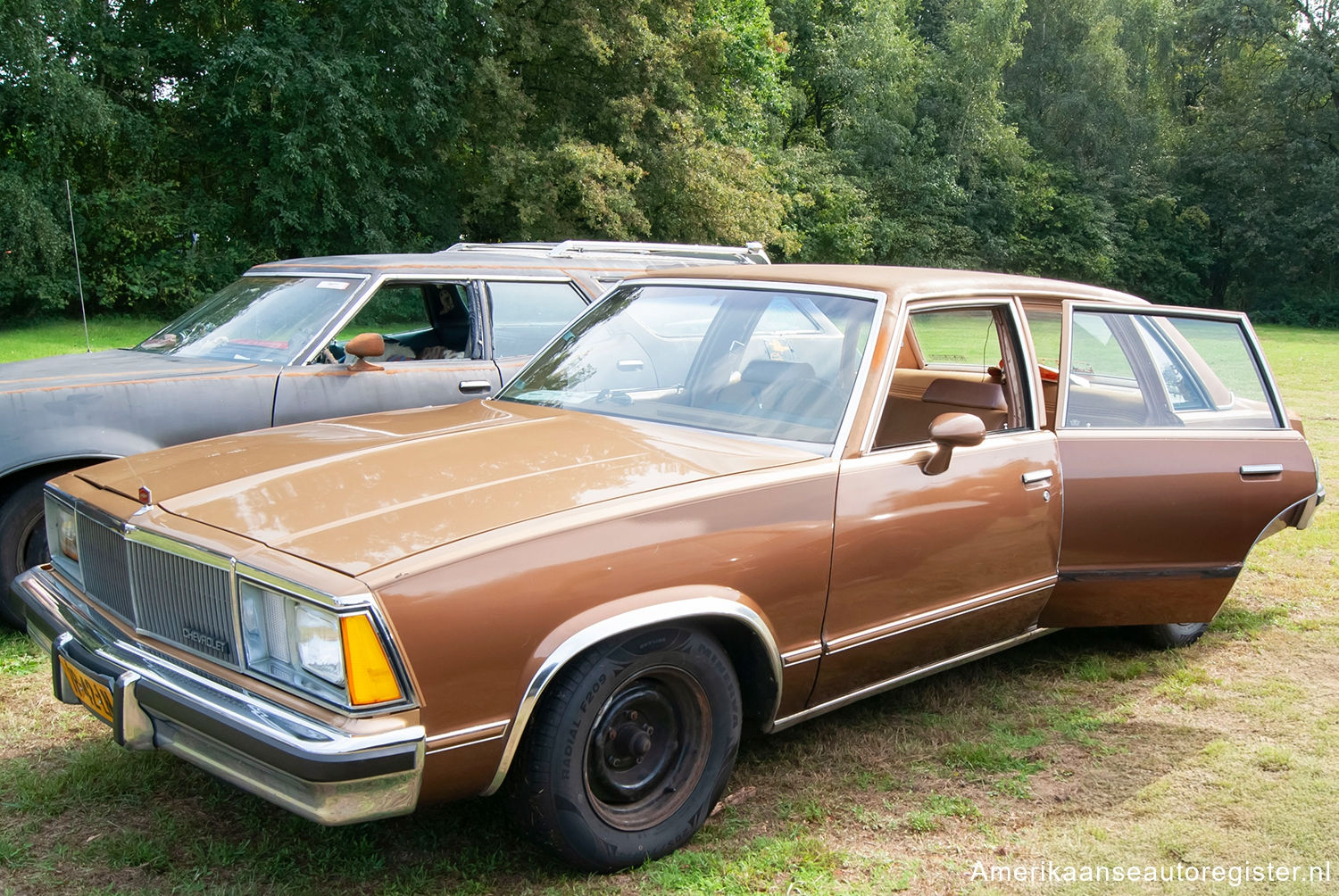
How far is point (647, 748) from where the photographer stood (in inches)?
112

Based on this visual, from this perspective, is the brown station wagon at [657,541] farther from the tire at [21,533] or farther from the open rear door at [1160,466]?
the tire at [21,533]

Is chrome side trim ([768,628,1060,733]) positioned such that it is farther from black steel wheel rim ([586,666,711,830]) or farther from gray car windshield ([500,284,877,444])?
gray car windshield ([500,284,877,444])

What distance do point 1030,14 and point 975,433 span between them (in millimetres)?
45897

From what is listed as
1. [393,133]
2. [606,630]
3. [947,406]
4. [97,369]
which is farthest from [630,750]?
[393,133]

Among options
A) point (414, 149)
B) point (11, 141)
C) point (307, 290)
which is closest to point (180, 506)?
point (307, 290)

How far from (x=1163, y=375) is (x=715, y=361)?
6.61 ft

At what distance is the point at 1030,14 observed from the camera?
43.4 m

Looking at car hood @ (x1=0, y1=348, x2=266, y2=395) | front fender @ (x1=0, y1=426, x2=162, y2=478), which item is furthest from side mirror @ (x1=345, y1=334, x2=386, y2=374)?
front fender @ (x1=0, y1=426, x2=162, y2=478)

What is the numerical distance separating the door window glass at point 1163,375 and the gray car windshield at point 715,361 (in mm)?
1200

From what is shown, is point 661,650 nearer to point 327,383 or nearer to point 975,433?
point 975,433

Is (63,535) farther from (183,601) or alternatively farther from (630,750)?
(630,750)

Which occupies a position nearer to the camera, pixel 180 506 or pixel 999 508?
pixel 180 506

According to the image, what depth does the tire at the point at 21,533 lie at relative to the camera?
4.48 metres

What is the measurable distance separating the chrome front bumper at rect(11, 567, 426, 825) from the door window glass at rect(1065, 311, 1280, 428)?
9.75ft
